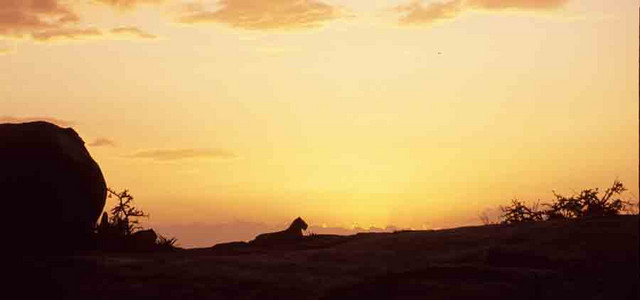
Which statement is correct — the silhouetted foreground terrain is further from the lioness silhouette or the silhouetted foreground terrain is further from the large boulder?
the lioness silhouette

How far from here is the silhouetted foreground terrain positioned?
1003 cm

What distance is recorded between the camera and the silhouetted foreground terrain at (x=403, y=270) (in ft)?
32.9

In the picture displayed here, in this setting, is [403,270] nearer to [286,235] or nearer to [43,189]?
[286,235]

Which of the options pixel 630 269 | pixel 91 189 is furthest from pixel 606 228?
pixel 91 189

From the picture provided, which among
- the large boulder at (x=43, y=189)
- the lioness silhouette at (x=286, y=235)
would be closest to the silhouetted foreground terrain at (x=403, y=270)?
the large boulder at (x=43, y=189)

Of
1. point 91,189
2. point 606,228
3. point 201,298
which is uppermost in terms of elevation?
point 91,189

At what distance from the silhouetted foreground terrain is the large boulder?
7.56 feet

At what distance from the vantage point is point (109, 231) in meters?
16.7

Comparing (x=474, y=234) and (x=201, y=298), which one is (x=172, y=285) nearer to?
(x=201, y=298)

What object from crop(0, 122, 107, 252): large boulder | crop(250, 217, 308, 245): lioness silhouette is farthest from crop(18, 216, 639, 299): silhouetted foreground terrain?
crop(250, 217, 308, 245): lioness silhouette

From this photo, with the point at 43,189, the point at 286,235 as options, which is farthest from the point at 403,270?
the point at 43,189

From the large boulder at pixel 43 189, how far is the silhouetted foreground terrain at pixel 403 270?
230 centimetres

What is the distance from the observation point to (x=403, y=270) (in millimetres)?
10906

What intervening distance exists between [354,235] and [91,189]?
4.73m
